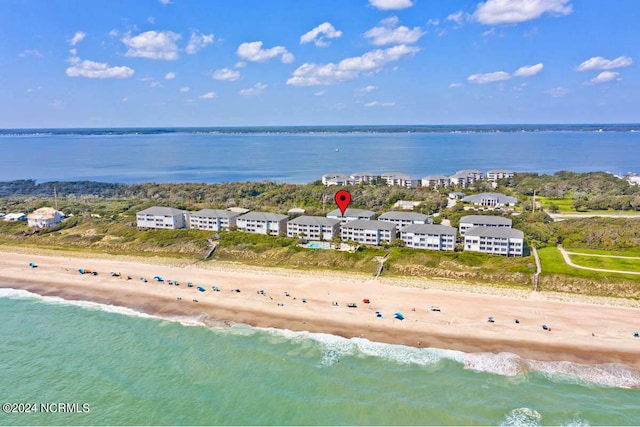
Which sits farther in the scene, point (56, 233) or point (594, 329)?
point (56, 233)

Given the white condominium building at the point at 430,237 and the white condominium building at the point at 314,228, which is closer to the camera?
the white condominium building at the point at 430,237

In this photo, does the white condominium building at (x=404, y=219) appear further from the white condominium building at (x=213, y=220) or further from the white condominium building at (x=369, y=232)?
the white condominium building at (x=213, y=220)

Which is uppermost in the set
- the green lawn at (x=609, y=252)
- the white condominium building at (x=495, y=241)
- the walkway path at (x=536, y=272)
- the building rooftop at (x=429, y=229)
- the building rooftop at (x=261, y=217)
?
the building rooftop at (x=261, y=217)

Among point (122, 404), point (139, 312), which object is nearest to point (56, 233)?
point (139, 312)

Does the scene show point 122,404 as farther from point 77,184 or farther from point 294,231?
point 77,184

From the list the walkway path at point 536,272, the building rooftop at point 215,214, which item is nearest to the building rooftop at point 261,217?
the building rooftop at point 215,214

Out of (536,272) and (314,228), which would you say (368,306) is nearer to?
(536,272)

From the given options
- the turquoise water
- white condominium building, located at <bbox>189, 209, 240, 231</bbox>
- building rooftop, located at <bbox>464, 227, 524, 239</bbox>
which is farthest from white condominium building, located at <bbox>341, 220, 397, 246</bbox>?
the turquoise water
